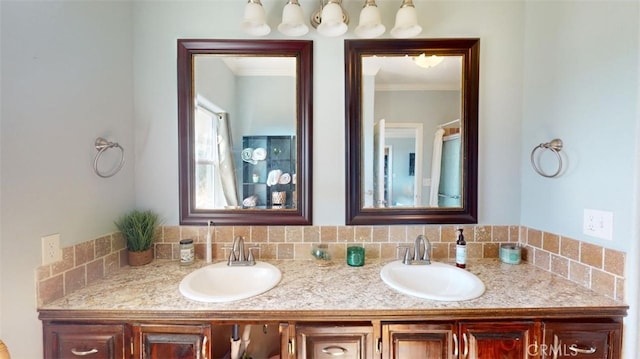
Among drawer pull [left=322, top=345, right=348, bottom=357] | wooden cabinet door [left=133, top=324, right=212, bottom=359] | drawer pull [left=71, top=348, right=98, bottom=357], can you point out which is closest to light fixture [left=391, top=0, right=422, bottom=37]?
drawer pull [left=322, top=345, right=348, bottom=357]

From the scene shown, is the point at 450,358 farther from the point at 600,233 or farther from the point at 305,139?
the point at 305,139

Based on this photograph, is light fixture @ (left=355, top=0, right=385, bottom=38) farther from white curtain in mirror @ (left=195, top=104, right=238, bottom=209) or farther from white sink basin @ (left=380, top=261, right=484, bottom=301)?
white sink basin @ (left=380, top=261, right=484, bottom=301)

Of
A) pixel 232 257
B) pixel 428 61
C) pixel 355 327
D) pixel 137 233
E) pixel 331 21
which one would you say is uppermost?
pixel 331 21

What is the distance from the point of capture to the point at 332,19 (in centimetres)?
142

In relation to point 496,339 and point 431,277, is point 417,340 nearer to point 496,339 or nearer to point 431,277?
point 496,339

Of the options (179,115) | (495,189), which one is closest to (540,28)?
(495,189)

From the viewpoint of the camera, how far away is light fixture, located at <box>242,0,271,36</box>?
4.72 feet

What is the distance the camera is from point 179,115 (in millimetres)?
1612

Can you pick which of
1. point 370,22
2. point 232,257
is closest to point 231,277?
point 232,257

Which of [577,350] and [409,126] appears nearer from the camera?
[577,350]

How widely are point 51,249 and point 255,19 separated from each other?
54.6 inches

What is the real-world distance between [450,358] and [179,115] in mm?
1788

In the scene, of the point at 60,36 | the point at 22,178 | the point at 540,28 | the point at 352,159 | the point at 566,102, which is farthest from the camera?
the point at 352,159

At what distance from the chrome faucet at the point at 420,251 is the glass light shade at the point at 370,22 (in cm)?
114
